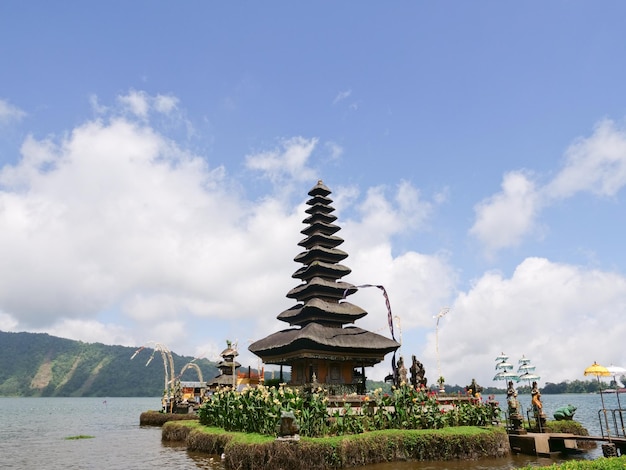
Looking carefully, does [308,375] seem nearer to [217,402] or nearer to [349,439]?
[217,402]

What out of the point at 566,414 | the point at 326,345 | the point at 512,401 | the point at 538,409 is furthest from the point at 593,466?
the point at 566,414

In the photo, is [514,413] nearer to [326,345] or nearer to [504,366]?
[504,366]

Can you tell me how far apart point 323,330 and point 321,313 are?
7.19 ft

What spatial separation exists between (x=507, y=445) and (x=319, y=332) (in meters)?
12.0

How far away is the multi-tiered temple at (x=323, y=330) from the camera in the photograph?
2989 centimetres

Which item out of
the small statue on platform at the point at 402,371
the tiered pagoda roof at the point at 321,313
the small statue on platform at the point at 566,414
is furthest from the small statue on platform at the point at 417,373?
the small statue on platform at the point at 566,414

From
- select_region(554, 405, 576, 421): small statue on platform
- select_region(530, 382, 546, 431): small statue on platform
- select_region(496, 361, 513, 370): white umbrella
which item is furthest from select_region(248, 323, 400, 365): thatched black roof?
select_region(554, 405, 576, 421): small statue on platform

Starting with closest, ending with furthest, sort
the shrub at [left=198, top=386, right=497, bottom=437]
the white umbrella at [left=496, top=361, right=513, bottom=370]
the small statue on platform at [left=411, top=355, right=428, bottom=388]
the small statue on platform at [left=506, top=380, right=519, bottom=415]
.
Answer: the shrub at [left=198, top=386, right=497, bottom=437]
the small statue on platform at [left=506, top=380, right=519, bottom=415]
the small statue on platform at [left=411, top=355, right=428, bottom=388]
the white umbrella at [left=496, top=361, right=513, bottom=370]

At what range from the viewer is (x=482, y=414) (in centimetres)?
2395

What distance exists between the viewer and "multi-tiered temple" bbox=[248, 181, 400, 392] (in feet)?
98.1

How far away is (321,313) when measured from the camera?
3272cm

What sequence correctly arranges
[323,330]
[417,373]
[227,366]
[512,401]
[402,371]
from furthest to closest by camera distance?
[227,366], [323,330], [417,373], [402,371], [512,401]

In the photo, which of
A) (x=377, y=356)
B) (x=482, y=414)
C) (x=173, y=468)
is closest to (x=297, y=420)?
(x=173, y=468)

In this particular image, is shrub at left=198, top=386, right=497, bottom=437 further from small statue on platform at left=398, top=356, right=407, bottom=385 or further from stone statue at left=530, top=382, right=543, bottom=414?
small statue on platform at left=398, top=356, right=407, bottom=385
